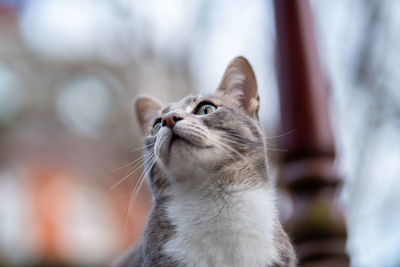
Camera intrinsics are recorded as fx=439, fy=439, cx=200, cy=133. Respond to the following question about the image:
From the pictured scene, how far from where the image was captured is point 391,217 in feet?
9.44

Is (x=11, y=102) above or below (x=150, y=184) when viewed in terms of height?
above

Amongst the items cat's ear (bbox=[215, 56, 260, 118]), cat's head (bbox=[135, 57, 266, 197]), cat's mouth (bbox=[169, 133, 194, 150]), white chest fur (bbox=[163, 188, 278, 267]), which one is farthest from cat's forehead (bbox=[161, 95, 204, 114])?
white chest fur (bbox=[163, 188, 278, 267])

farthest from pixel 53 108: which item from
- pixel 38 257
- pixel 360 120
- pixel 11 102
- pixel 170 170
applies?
pixel 170 170

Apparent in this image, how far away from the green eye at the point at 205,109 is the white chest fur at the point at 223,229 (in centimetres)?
39

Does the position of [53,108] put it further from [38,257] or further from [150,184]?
[150,184]

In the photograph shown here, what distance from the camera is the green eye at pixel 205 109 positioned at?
1.98 m

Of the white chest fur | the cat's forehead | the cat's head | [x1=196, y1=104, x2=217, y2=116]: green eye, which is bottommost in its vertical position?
the white chest fur

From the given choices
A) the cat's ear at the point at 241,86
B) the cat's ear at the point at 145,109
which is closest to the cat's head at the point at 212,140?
the cat's ear at the point at 241,86

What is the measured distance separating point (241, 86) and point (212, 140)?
0.50 meters

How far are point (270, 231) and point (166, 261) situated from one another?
1.44 feet

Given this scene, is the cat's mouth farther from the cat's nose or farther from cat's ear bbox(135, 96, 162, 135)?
cat's ear bbox(135, 96, 162, 135)

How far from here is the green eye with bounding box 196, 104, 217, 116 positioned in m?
1.98

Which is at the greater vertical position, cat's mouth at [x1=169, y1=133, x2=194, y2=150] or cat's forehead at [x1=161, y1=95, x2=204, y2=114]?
cat's forehead at [x1=161, y1=95, x2=204, y2=114]

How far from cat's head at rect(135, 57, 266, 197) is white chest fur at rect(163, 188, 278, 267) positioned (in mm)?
77
